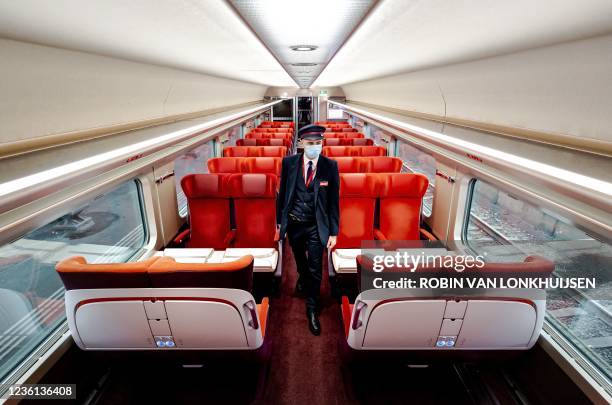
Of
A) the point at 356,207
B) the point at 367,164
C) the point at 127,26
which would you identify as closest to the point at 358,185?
the point at 356,207

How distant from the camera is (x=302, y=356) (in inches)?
122

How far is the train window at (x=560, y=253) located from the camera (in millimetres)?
2803

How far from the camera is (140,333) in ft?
7.02

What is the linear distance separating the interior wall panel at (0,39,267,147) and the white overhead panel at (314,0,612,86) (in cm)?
207

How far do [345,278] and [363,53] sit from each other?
8.20ft

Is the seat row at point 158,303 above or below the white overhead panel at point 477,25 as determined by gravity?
below

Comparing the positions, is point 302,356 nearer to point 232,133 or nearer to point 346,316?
point 346,316

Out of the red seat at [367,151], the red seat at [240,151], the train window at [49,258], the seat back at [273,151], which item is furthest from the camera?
the red seat at [367,151]

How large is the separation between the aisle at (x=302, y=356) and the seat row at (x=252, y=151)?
310 cm

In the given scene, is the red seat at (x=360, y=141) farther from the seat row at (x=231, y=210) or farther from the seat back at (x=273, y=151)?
the seat row at (x=231, y=210)

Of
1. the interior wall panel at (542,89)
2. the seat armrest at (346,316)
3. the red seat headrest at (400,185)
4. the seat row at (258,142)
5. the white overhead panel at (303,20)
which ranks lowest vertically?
the seat armrest at (346,316)

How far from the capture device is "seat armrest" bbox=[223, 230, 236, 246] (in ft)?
12.8

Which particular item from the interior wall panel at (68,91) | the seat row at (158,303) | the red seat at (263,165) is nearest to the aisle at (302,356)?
the seat row at (158,303)

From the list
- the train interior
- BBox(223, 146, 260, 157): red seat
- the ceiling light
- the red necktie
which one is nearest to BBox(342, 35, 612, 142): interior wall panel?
the train interior
